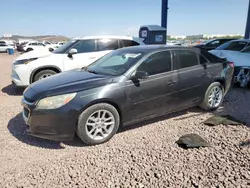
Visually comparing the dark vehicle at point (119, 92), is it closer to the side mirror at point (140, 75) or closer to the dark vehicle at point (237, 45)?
the side mirror at point (140, 75)

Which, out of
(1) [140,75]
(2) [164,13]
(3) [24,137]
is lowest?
(3) [24,137]

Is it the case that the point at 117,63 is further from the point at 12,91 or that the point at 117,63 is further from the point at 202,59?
the point at 12,91

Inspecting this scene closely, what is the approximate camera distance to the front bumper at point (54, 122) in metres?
3.04

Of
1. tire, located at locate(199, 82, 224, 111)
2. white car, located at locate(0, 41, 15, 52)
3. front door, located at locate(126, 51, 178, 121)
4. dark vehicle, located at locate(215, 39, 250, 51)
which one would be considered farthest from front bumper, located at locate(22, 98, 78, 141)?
white car, located at locate(0, 41, 15, 52)

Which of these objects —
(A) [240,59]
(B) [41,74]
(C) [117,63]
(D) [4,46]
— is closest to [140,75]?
(C) [117,63]

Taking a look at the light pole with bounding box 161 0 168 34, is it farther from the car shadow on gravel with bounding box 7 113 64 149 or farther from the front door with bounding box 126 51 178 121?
the car shadow on gravel with bounding box 7 113 64 149

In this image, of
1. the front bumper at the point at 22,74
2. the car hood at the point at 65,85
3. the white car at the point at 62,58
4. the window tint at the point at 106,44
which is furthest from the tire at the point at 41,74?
the car hood at the point at 65,85

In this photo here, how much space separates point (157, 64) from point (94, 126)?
1578 mm

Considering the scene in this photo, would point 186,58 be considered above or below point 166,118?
above

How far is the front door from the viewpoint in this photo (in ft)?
11.5

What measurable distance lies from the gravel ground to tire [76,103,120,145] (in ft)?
0.36

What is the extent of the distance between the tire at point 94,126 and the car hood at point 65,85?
337mm

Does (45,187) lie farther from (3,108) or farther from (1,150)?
(3,108)

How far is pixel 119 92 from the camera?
11.0 ft
